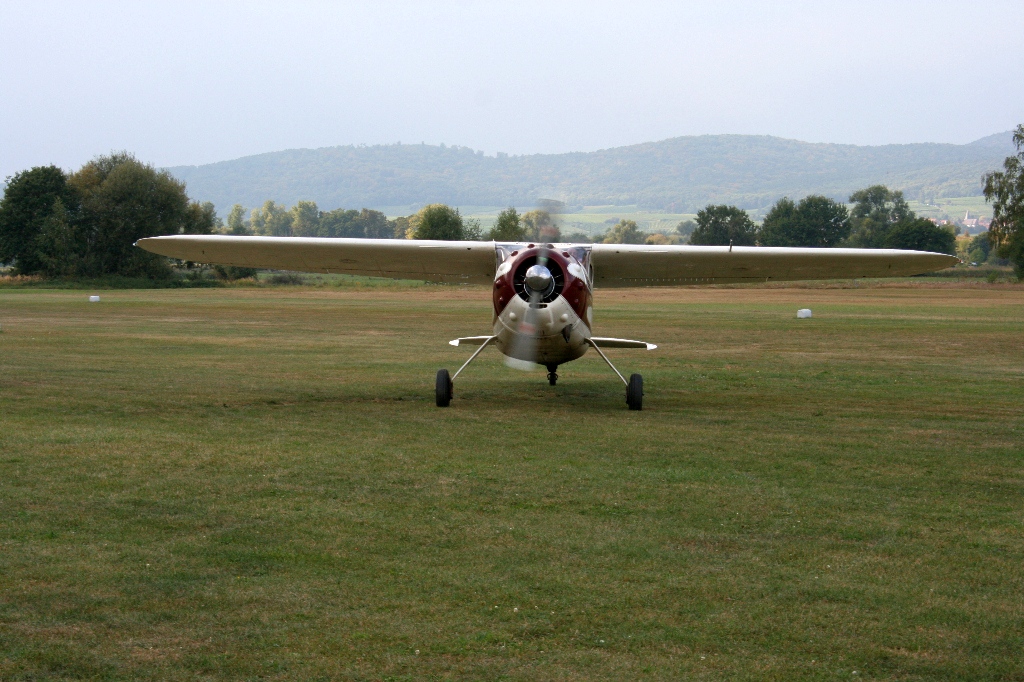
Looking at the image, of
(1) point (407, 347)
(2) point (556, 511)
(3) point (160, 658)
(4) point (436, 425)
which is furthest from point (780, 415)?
(1) point (407, 347)

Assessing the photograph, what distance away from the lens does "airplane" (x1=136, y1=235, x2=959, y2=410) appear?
12.3 m

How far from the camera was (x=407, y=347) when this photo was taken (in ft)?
76.3

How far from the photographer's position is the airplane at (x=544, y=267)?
1228cm

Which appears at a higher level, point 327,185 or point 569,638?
point 327,185

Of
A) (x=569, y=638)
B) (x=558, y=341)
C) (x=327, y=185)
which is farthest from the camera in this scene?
(x=327, y=185)

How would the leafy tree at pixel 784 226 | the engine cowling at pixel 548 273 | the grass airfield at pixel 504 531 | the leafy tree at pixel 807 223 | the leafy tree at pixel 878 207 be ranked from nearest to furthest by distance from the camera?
the grass airfield at pixel 504 531 < the engine cowling at pixel 548 273 < the leafy tree at pixel 784 226 < the leafy tree at pixel 807 223 < the leafy tree at pixel 878 207

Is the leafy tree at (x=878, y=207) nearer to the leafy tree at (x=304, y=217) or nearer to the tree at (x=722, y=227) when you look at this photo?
the tree at (x=722, y=227)

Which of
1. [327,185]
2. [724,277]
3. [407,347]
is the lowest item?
[407,347]

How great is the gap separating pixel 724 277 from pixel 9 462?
1069 centimetres

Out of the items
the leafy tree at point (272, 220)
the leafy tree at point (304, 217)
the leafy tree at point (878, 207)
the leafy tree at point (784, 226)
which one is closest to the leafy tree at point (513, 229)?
the leafy tree at point (784, 226)

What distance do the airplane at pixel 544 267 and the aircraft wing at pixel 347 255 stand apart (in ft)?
0.05

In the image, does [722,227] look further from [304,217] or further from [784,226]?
[304,217]

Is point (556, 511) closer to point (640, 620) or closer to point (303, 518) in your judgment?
point (303, 518)

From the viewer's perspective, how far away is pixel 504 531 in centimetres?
658
